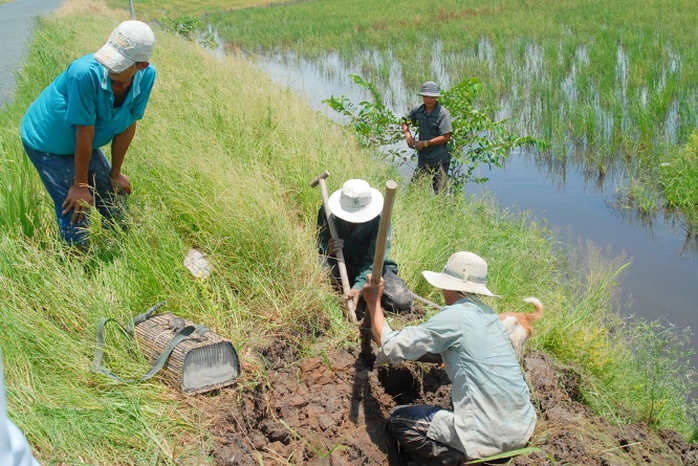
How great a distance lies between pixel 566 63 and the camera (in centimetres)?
1261

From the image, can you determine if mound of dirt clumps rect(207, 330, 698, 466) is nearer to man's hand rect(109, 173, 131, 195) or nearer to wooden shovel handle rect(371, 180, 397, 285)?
wooden shovel handle rect(371, 180, 397, 285)

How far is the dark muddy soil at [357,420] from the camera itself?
3.16 metres

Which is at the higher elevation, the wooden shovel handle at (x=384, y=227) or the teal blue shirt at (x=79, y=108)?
the teal blue shirt at (x=79, y=108)

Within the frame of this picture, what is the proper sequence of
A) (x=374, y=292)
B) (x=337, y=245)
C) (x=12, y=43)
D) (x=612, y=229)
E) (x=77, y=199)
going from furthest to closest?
(x=12, y=43)
(x=612, y=229)
(x=337, y=245)
(x=77, y=199)
(x=374, y=292)

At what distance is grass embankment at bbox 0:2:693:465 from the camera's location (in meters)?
3.02

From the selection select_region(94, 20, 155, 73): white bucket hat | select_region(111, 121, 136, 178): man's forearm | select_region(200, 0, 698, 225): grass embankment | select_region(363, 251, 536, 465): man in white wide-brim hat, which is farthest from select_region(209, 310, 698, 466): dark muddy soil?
select_region(200, 0, 698, 225): grass embankment

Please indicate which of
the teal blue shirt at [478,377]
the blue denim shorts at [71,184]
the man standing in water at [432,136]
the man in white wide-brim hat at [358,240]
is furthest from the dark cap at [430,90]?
the teal blue shirt at [478,377]

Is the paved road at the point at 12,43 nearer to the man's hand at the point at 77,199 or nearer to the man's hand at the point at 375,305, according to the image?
the man's hand at the point at 77,199

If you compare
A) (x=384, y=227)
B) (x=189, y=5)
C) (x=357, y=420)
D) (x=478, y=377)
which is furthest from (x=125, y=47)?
(x=189, y=5)

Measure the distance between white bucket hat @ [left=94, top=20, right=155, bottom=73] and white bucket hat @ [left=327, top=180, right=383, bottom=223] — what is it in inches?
57.8

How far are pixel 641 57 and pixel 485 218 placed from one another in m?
7.25

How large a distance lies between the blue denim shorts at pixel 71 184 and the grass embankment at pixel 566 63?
6.18 meters

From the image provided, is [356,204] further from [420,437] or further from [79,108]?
[79,108]

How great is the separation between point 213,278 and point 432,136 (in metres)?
3.94
